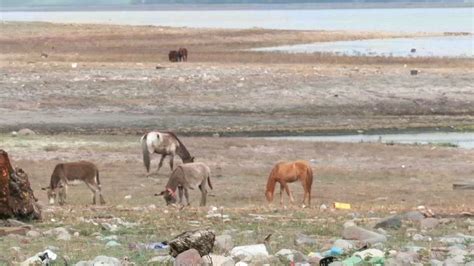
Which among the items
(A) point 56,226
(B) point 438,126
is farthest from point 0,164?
(B) point 438,126

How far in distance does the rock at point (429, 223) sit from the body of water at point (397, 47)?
46.8 meters

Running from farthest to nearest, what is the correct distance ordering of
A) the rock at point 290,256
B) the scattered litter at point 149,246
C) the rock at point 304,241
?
1. the rock at point 304,241
2. the scattered litter at point 149,246
3. the rock at point 290,256

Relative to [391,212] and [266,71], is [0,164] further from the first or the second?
[266,71]

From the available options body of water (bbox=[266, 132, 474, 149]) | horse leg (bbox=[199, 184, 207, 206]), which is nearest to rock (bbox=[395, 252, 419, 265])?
horse leg (bbox=[199, 184, 207, 206])

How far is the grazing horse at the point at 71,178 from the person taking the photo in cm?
1962

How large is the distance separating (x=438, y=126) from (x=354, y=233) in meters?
21.0

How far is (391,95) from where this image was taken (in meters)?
38.7

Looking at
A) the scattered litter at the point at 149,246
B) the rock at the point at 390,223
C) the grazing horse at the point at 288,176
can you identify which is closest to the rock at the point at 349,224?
the rock at the point at 390,223

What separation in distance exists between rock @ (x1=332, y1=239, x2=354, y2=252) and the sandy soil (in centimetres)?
1971

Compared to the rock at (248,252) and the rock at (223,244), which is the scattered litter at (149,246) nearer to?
the rock at (223,244)

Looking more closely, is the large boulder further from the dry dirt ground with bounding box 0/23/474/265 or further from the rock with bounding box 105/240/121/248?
the rock with bounding box 105/240/121/248

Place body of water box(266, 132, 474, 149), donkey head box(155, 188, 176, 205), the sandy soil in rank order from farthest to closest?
the sandy soil
body of water box(266, 132, 474, 149)
donkey head box(155, 188, 176, 205)

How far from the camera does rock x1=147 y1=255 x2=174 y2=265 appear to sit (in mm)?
10383

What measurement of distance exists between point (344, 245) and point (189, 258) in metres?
1.95
